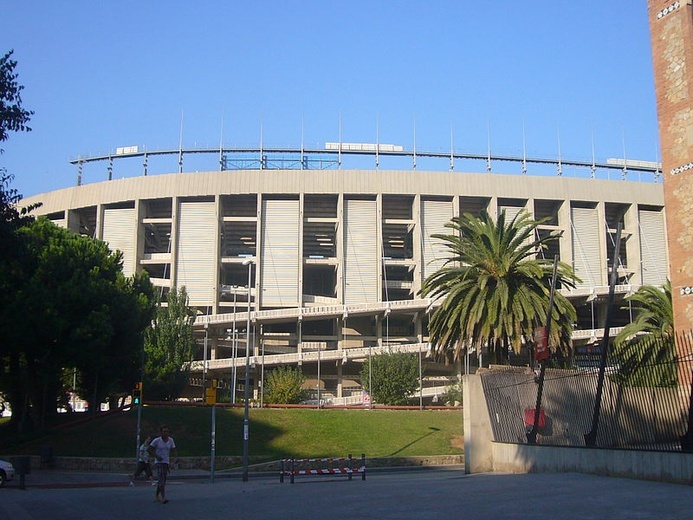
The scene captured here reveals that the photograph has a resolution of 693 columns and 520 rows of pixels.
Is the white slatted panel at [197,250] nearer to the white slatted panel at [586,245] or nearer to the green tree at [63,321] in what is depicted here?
the green tree at [63,321]

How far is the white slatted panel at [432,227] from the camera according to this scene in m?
82.6

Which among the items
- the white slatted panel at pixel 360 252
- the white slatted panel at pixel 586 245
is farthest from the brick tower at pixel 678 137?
the white slatted panel at pixel 586 245

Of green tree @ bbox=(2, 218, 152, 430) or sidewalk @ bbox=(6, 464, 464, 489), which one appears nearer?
sidewalk @ bbox=(6, 464, 464, 489)

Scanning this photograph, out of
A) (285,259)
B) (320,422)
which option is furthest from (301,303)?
(320,422)

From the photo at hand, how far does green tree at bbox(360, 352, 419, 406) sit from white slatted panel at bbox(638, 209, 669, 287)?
1349 inches

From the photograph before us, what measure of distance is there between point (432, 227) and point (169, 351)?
116 feet

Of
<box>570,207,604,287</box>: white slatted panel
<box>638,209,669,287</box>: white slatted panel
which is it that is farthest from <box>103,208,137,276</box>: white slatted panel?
<box>638,209,669,287</box>: white slatted panel

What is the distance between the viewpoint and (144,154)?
288 feet

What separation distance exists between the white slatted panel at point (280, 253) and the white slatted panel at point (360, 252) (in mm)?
5516

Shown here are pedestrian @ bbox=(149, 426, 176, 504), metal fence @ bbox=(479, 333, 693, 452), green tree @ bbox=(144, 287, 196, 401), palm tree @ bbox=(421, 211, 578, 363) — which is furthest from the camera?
green tree @ bbox=(144, 287, 196, 401)

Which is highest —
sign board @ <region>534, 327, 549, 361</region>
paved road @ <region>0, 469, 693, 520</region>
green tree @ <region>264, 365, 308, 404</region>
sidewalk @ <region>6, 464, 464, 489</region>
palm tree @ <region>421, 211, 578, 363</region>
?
palm tree @ <region>421, 211, 578, 363</region>

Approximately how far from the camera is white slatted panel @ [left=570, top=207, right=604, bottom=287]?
84.1 m

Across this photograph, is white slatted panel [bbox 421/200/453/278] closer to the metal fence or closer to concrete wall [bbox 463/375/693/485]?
concrete wall [bbox 463/375/693/485]

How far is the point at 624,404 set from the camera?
18.8 metres
